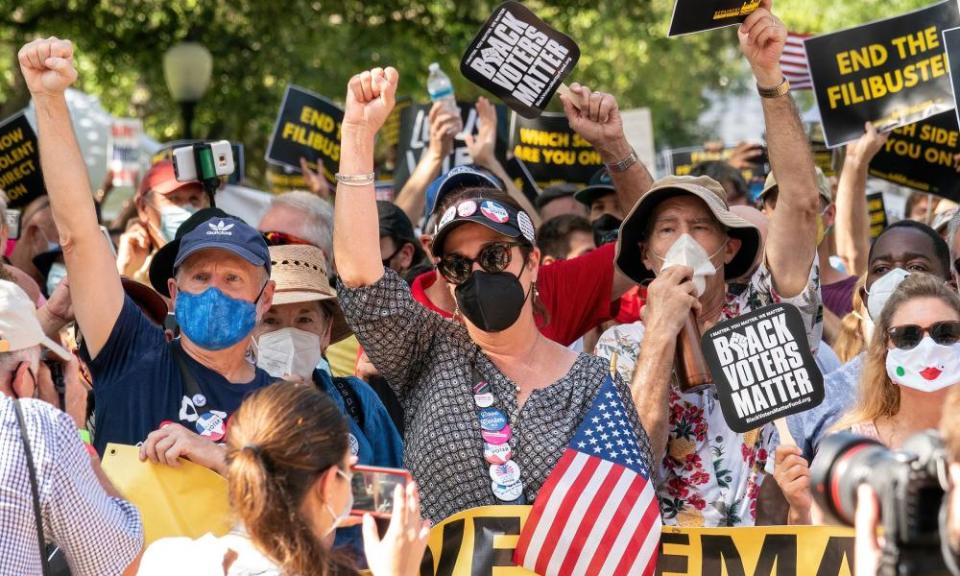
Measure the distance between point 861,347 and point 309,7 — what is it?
9534 mm

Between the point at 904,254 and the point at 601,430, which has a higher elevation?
the point at 904,254

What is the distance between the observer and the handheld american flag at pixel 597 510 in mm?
4480

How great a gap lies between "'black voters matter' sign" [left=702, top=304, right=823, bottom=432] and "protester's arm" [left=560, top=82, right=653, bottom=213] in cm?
123

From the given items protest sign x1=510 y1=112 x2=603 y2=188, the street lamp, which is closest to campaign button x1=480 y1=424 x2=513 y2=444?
protest sign x1=510 y1=112 x2=603 y2=188

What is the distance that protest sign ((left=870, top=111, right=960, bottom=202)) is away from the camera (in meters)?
7.84

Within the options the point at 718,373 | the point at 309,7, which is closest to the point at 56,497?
the point at 718,373

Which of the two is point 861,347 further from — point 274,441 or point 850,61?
point 274,441

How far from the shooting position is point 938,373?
4938mm

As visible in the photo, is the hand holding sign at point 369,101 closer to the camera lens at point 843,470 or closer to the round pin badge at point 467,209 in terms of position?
the round pin badge at point 467,209

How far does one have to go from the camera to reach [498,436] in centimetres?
455

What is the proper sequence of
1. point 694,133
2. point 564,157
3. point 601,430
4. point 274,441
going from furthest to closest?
point 694,133 → point 564,157 → point 601,430 → point 274,441

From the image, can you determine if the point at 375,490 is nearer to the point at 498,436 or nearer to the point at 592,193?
the point at 498,436

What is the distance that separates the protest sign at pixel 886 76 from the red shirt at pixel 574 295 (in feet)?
7.81

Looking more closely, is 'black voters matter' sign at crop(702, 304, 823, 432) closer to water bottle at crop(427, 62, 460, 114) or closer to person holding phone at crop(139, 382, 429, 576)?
person holding phone at crop(139, 382, 429, 576)
